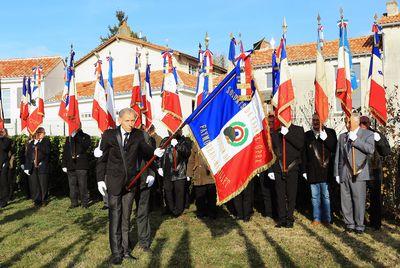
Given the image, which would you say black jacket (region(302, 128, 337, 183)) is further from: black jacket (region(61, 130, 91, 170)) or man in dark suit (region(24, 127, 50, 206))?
man in dark suit (region(24, 127, 50, 206))

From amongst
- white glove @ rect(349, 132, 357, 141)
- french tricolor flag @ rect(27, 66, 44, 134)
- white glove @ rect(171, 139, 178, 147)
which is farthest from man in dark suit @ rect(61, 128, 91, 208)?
white glove @ rect(349, 132, 357, 141)

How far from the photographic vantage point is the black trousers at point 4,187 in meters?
10.7

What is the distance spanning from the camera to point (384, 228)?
24.2 feet

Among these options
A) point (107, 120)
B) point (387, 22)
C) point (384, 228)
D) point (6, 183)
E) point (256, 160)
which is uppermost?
point (387, 22)

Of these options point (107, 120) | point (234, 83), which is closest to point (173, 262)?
point (234, 83)

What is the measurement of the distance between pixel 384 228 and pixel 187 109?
19470mm

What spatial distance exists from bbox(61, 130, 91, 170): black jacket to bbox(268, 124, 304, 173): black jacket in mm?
4829

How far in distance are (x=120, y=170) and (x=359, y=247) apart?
12.2ft

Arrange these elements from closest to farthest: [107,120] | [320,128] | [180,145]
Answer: [320,128], [180,145], [107,120]

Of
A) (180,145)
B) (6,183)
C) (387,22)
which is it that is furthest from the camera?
(387,22)

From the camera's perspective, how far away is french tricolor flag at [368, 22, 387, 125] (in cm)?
830

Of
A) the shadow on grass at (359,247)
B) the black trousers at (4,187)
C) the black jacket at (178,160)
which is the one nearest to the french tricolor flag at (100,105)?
the black jacket at (178,160)

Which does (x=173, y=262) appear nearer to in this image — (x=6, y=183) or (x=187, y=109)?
(x=6, y=183)

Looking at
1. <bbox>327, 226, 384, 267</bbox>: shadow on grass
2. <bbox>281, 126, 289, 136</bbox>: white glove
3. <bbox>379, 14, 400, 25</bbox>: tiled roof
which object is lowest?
<bbox>327, 226, 384, 267</bbox>: shadow on grass
